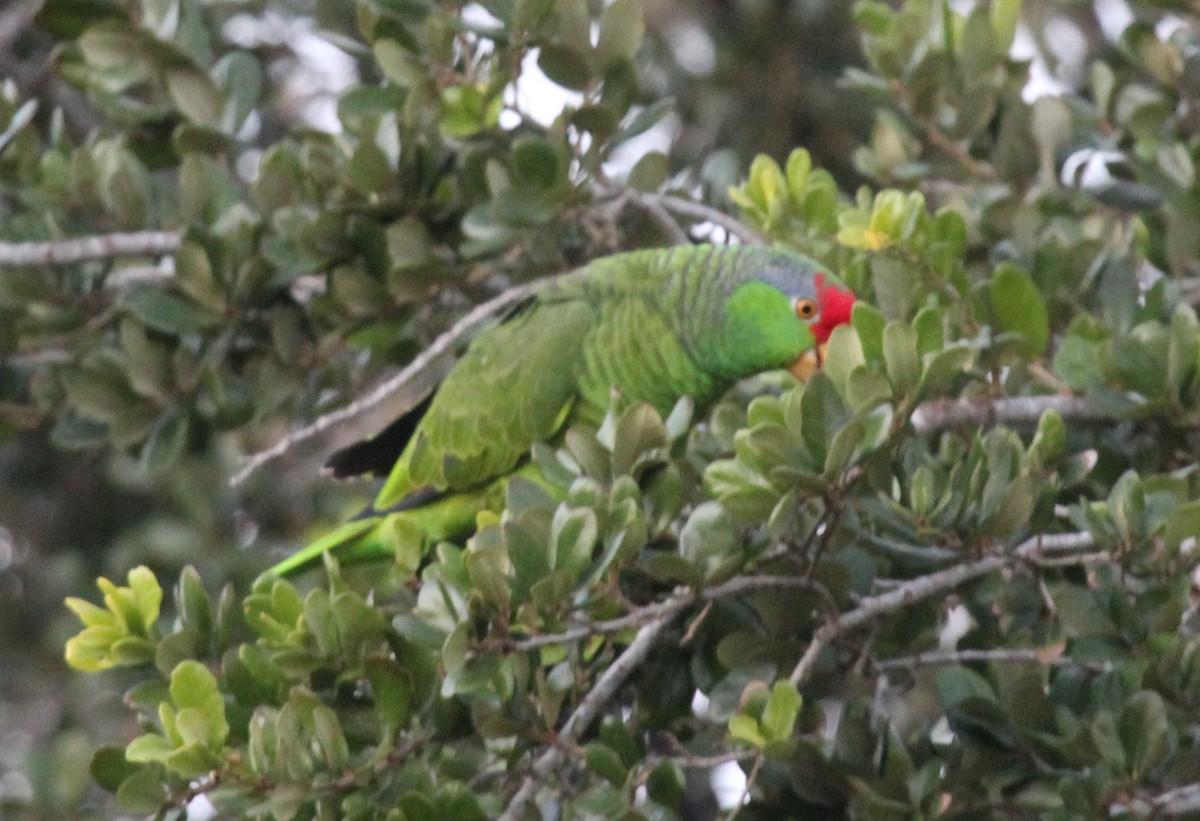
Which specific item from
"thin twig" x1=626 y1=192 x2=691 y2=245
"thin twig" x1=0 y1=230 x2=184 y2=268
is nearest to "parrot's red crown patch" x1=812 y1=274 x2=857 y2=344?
"thin twig" x1=626 y1=192 x2=691 y2=245

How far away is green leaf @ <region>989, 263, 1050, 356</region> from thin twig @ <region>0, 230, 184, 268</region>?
1676 millimetres

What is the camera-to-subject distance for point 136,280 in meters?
3.03

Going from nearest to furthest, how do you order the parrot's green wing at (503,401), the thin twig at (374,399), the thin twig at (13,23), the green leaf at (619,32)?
the thin twig at (374,399)
the green leaf at (619,32)
the parrot's green wing at (503,401)
the thin twig at (13,23)

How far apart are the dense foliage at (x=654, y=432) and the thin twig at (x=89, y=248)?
2cm

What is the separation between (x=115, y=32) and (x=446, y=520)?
1.27 meters

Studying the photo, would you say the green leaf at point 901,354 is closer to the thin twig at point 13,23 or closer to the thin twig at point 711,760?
the thin twig at point 711,760

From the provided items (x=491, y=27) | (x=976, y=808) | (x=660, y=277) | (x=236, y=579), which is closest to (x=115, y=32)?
(x=491, y=27)

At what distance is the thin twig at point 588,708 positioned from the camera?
6.03 feet

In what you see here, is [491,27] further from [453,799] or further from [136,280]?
[453,799]

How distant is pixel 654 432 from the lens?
183cm

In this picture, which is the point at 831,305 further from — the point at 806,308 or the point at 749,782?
the point at 749,782

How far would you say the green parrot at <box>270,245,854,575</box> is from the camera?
2.54 m

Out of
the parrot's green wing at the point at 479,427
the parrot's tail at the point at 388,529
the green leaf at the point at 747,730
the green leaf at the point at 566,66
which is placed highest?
the green leaf at the point at 566,66

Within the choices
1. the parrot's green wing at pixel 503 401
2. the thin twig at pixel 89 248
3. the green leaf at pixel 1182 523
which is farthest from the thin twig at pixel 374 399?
the green leaf at pixel 1182 523
